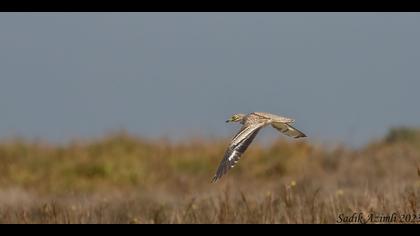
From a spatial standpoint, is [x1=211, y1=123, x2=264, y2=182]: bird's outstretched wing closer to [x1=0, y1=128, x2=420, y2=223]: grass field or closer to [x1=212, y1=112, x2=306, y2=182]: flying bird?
[x1=212, y1=112, x2=306, y2=182]: flying bird

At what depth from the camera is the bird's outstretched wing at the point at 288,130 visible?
3.76m

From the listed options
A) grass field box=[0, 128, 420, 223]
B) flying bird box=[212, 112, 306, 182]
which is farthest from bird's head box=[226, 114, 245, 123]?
grass field box=[0, 128, 420, 223]

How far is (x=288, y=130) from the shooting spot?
12.7 ft

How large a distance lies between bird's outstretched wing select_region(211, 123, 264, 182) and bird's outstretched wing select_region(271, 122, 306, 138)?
141mm

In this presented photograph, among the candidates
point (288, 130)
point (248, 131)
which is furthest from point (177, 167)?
point (248, 131)

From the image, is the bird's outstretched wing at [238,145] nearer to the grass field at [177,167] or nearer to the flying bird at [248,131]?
the flying bird at [248,131]

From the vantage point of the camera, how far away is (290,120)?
3586 millimetres

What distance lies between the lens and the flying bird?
3459mm
